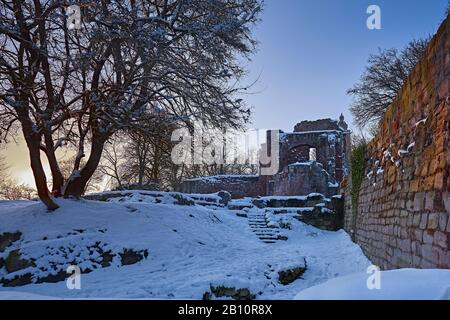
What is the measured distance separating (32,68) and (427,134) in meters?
6.67

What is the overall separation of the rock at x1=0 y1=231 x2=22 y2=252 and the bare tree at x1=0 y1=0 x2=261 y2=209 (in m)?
0.98

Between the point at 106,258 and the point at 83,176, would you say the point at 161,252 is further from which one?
the point at 83,176

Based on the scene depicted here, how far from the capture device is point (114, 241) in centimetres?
775

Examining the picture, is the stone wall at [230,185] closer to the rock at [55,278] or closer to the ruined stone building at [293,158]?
the ruined stone building at [293,158]

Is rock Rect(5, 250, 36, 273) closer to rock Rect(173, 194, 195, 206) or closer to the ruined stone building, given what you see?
rock Rect(173, 194, 195, 206)

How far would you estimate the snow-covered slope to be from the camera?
585cm

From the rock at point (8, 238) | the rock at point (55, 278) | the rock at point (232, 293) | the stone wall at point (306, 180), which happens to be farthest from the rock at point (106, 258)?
the stone wall at point (306, 180)

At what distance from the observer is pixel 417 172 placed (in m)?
4.34

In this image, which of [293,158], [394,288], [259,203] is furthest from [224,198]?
[394,288]

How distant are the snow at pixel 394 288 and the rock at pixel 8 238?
7344 mm

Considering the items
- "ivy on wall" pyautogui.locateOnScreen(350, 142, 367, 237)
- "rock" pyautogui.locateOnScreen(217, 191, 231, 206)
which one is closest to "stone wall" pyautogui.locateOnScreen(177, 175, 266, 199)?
"rock" pyautogui.locateOnScreen(217, 191, 231, 206)
